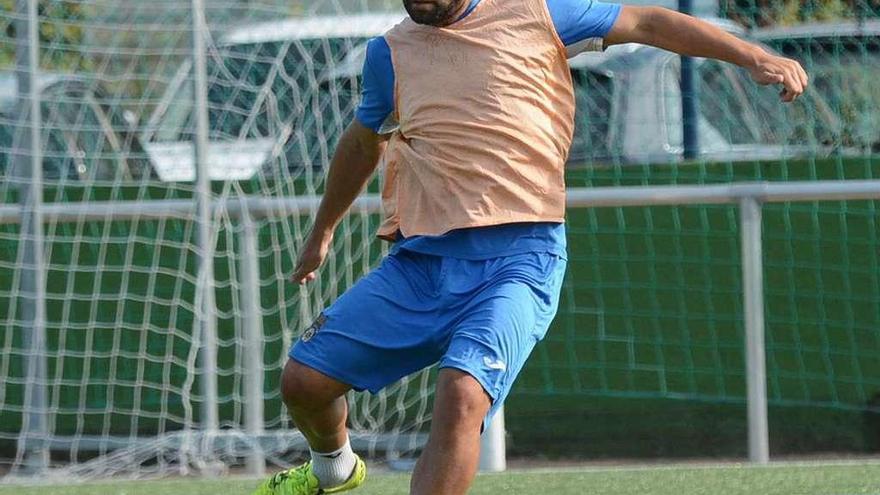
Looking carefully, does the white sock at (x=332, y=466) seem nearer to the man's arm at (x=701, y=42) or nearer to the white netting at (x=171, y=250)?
the man's arm at (x=701, y=42)

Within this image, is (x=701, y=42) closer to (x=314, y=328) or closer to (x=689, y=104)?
(x=314, y=328)

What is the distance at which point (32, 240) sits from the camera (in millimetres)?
8125

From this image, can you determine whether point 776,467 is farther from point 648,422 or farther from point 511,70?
point 511,70

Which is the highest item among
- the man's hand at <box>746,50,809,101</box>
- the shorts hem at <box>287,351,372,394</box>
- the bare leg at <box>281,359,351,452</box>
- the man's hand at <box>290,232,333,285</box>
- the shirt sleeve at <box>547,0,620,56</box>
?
the shirt sleeve at <box>547,0,620,56</box>

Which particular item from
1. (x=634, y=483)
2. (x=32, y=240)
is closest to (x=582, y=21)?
(x=634, y=483)

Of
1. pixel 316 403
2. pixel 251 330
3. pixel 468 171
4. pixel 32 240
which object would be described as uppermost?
pixel 32 240

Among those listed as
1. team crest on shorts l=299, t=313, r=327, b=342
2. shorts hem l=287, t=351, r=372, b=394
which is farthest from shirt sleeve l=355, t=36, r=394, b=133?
shorts hem l=287, t=351, r=372, b=394

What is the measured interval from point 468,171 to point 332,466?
1.09m

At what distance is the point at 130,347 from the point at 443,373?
4609 millimetres

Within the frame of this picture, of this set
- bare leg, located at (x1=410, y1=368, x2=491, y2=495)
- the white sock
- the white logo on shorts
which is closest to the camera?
bare leg, located at (x1=410, y1=368, x2=491, y2=495)

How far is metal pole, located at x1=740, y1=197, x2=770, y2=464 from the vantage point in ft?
24.6

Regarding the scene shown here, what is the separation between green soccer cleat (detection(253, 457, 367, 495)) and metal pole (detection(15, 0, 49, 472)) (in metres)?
2.93

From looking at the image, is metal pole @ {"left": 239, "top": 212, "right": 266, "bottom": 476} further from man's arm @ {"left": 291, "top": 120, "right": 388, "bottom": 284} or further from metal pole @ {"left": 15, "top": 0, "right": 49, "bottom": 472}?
man's arm @ {"left": 291, "top": 120, "right": 388, "bottom": 284}

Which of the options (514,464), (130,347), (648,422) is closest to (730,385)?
(648,422)
